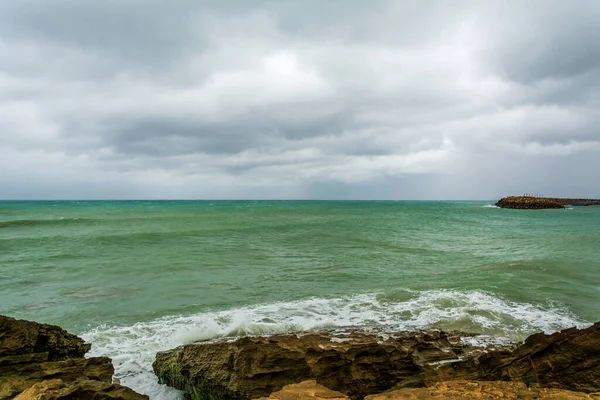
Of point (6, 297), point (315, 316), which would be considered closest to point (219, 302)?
point (315, 316)

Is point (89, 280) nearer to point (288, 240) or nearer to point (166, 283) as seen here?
point (166, 283)

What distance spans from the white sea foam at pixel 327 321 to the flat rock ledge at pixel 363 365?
79.0 inches

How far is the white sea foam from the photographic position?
356 inches

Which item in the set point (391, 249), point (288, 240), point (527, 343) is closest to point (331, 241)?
point (288, 240)

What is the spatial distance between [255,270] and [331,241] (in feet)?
40.6

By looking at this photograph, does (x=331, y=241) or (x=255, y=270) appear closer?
(x=255, y=270)

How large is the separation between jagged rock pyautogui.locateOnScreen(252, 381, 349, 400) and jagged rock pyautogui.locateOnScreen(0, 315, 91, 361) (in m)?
5.10

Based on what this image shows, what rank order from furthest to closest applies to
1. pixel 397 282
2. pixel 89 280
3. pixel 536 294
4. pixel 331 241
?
pixel 331 241 → pixel 89 280 → pixel 397 282 → pixel 536 294

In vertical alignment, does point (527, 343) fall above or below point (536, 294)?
above

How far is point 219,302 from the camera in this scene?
12.9 m

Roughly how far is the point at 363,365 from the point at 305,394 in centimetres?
228

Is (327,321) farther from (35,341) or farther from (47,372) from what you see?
(35,341)

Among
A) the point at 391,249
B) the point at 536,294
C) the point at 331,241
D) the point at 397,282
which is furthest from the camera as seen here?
the point at 331,241

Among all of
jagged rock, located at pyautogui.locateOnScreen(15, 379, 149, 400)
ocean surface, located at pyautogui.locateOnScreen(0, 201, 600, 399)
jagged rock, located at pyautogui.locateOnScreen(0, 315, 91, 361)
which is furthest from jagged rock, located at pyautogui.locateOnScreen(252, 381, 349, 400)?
jagged rock, located at pyautogui.locateOnScreen(0, 315, 91, 361)
